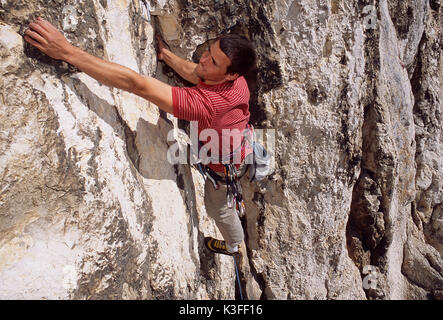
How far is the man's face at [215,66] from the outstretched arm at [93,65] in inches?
13.4

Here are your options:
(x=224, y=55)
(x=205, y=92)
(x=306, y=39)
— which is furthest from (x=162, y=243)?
(x=306, y=39)

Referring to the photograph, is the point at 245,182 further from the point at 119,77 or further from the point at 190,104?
the point at 119,77

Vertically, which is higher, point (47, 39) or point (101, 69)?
point (47, 39)

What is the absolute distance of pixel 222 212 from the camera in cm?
285

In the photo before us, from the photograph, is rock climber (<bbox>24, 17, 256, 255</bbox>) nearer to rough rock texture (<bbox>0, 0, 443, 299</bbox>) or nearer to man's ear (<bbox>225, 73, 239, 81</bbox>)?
man's ear (<bbox>225, 73, 239, 81</bbox>)

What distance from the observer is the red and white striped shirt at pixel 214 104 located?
2021mm

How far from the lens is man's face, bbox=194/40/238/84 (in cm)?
206

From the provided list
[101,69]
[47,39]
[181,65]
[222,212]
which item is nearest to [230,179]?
[222,212]

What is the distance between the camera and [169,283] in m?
2.35

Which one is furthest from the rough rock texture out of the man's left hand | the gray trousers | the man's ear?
the man's ear

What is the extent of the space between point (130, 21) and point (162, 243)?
1.77 meters

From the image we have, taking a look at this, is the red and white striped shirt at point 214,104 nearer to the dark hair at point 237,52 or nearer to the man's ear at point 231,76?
the man's ear at point 231,76

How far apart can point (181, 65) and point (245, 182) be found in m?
1.58

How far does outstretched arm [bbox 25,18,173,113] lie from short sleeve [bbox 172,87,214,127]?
0.05 metres
